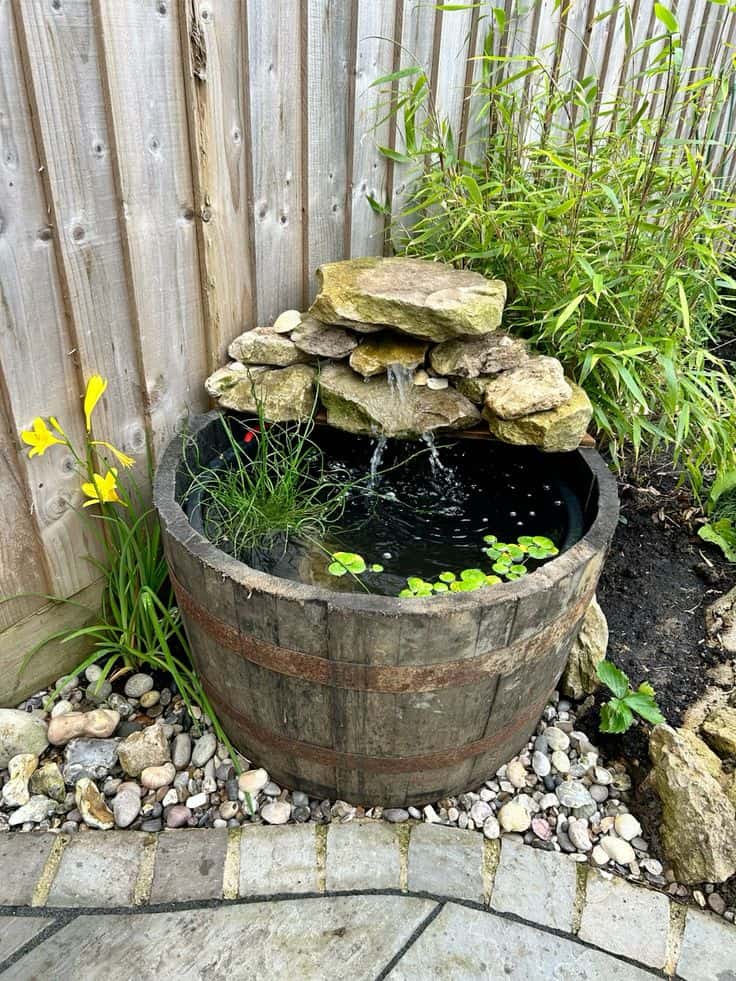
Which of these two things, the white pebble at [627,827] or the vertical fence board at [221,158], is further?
the white pebble at [627,827]

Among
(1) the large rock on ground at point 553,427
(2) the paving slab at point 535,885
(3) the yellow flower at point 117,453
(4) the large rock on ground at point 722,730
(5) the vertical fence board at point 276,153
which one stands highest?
(5) the vertical fence board at point 276,153

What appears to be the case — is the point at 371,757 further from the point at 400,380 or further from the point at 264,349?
the point at 264,349

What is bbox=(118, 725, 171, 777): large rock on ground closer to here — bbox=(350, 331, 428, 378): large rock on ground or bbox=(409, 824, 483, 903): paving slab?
bbox=(409, 824, 483, 903): paving slab

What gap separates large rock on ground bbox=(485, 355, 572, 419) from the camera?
191 centimetres

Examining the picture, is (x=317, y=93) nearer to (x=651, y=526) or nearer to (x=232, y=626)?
(x=232, y=626)

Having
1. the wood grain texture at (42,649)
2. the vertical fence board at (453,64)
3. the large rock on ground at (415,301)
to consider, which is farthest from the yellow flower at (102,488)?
the vertical fence board at (453,64)

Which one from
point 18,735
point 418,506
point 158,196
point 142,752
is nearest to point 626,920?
point 418,506

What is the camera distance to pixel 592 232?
231cm

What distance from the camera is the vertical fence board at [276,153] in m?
1.84

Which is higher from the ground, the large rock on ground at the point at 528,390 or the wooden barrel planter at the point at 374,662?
the large rock on ground at the point at 528,390

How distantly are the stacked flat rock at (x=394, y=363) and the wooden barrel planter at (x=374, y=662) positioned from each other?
11.7 inches

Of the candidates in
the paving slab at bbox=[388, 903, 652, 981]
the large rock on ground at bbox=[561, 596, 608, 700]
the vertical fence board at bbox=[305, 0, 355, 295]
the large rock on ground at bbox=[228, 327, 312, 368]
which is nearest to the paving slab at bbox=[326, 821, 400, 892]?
the paving slab at bbox=[388, 903, 652, 981]

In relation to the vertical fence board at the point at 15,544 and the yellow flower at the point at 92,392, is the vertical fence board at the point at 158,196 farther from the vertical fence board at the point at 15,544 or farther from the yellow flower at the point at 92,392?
the vertical fence board at the point at 15,544

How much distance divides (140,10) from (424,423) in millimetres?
1171
